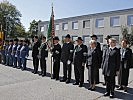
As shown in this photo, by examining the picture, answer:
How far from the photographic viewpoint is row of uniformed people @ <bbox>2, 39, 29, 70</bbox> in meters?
13.3

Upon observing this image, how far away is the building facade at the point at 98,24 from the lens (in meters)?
35.8

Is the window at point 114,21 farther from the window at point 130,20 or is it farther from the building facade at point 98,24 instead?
the window at point 130,20

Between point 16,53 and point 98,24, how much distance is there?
27281 mm

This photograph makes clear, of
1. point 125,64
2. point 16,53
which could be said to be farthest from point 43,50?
point 125,64

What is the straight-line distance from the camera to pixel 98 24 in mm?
39406

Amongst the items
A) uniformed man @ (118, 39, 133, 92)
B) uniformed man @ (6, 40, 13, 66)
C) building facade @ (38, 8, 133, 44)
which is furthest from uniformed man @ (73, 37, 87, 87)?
building facade @ (38, 8, 133, 44)

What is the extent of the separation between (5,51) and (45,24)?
35.1 meters

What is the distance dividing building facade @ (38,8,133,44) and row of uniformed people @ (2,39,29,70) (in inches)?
938

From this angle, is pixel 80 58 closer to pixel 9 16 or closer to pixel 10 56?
pixel 10 56

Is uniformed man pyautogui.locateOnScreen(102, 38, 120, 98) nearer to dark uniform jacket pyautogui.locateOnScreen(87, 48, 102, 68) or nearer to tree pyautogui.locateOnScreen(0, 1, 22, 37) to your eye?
dark uniform jacket pyautogui.locateOnScreen(87, 48, 102, 68)

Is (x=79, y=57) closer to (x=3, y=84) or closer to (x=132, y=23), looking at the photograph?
(x=3, y=84)

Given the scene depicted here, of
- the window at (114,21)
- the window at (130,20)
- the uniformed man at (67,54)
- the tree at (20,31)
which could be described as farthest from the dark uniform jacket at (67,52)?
the tree at (20,31)

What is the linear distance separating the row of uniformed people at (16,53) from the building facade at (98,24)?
2382cm

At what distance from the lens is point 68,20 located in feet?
145
